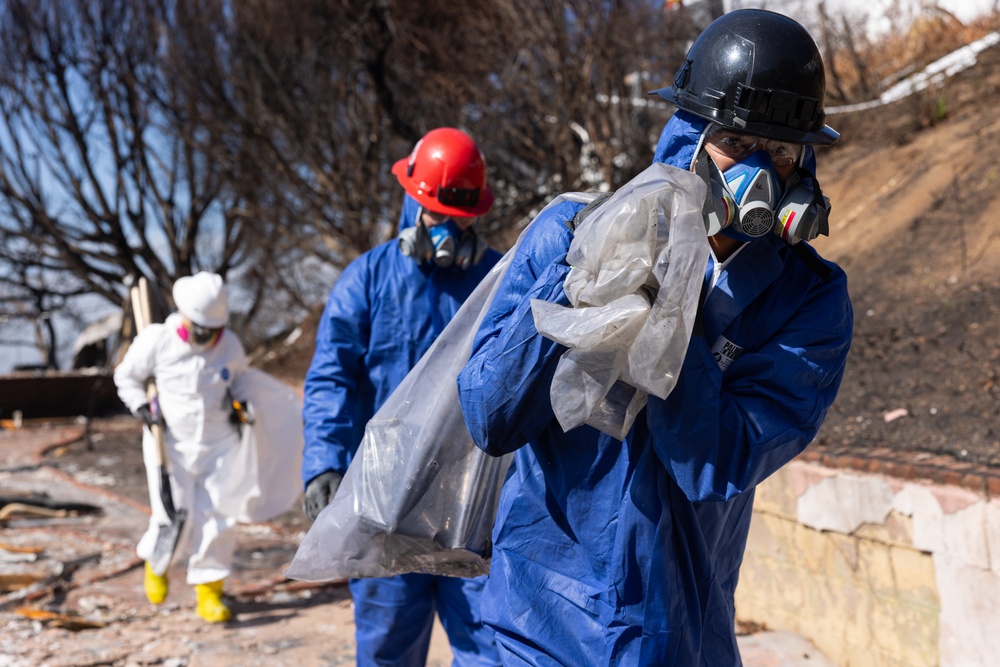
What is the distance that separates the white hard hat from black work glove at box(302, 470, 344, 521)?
2781mm

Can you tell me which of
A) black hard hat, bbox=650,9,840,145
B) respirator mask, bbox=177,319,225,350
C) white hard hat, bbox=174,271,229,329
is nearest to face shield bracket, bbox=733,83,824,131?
black hard hat, bbox=650,9,840,145

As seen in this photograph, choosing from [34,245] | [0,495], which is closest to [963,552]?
[0,495]

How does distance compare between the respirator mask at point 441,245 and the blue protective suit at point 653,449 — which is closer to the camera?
the blue protective suit at point 653,449

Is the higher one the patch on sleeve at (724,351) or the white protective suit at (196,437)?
the patch on sleeve at (724,351)

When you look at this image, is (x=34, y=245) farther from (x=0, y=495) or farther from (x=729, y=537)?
(x=729, y=537)

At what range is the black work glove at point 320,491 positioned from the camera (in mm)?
3203

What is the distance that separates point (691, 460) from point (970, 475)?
2504 mm

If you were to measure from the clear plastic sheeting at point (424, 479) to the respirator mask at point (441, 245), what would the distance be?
1.09 metres

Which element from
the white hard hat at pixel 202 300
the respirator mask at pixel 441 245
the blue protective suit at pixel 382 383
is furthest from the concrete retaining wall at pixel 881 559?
the white hard hat at pixel 202 300

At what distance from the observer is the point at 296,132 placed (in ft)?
38.1

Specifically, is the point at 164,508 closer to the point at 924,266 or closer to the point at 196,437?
the point at 196,437

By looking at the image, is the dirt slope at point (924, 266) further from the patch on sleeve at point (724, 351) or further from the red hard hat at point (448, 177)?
the patch on sleeve at point (724, 351)

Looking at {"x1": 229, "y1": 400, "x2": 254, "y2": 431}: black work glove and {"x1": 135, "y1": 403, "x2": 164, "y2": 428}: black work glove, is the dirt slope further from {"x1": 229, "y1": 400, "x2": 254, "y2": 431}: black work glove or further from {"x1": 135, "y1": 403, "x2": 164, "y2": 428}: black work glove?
{"x1": 135, "y1": 403, "x2": 164, "y2": 428}: black work glove

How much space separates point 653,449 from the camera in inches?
72.4
